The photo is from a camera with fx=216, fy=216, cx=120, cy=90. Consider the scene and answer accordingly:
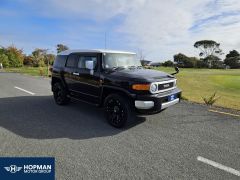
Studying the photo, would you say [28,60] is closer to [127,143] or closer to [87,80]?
[87,80]

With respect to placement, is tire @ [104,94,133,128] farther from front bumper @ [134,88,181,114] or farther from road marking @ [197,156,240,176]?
road marking @ [197,156,240,176]

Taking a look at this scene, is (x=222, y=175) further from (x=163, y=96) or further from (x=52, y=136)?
(x=52, y=136)

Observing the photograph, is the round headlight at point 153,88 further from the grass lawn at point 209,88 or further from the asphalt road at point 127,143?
the grass lawn at point 209,88

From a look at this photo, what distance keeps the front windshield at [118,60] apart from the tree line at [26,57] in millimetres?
37496

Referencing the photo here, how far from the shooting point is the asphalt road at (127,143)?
3494 mm

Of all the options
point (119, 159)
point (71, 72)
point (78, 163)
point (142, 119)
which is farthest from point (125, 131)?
point (71, 72)

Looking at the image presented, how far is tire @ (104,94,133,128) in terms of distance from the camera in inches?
205

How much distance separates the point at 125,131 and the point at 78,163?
5.81 feet

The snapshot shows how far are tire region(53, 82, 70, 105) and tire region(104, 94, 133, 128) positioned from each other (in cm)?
227

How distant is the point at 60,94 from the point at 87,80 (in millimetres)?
1768

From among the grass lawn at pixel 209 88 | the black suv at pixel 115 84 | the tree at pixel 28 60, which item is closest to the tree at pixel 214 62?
the grass lawn at pixel 209 88

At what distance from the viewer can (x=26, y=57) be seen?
55.4m

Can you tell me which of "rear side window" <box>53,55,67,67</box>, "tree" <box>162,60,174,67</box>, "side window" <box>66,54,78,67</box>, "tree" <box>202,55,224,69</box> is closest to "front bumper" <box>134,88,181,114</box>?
"side window" <box>66,54,78,67</box>

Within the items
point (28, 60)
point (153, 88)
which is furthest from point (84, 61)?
point (28, 60)
